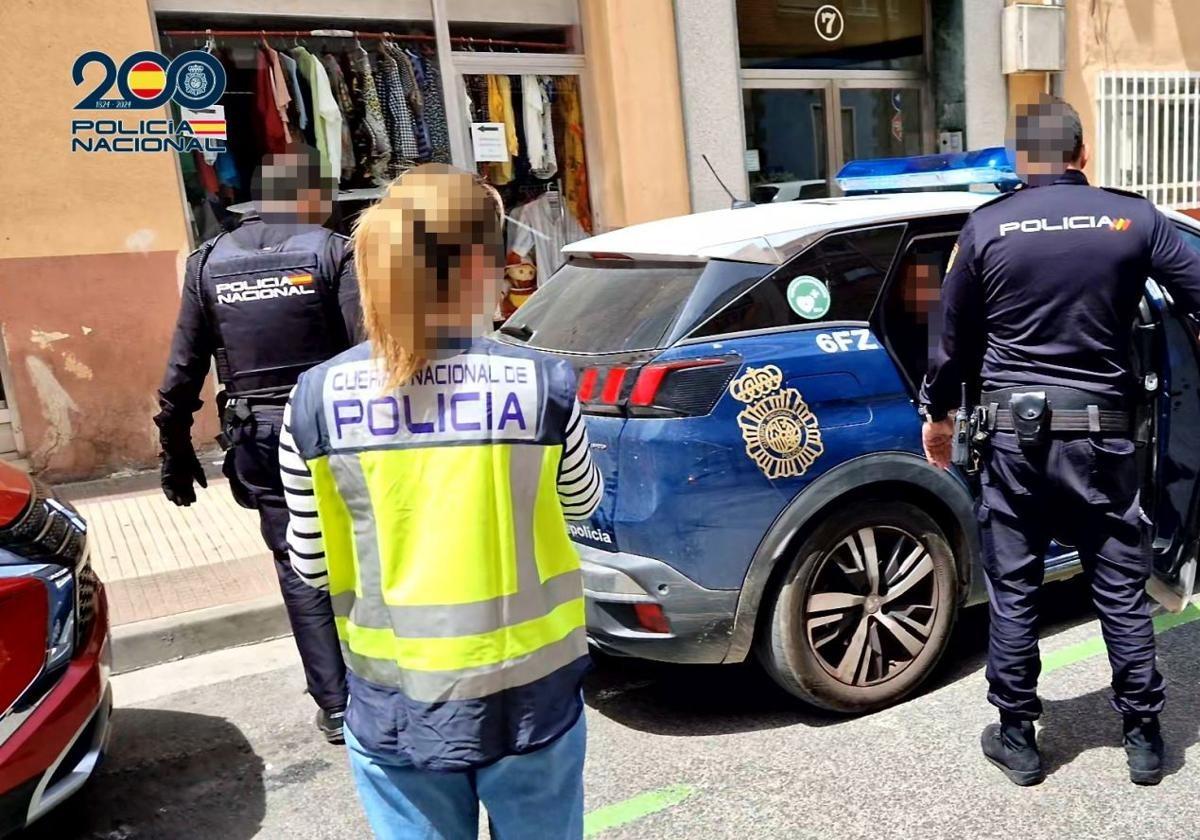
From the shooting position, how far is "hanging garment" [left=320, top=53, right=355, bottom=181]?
797 cm

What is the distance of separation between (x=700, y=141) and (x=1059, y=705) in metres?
6.61

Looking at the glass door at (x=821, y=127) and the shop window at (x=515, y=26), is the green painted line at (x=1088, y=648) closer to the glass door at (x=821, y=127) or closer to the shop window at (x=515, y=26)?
the glass door at (x=821, y=127)

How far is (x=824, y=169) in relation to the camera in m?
10.7

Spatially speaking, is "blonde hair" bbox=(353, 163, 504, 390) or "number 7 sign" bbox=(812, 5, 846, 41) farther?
"number 7 sign" bbox=(812, 5, 846, 41)

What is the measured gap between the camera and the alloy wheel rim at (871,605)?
3604 millimetres

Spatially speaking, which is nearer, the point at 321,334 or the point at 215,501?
the point at 321,334

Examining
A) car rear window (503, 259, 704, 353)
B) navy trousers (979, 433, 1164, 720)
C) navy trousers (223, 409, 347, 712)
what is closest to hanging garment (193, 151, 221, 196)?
car rear window (503, 259, 704, 353)

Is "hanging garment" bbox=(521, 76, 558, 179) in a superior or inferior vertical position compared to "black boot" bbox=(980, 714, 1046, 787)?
superior

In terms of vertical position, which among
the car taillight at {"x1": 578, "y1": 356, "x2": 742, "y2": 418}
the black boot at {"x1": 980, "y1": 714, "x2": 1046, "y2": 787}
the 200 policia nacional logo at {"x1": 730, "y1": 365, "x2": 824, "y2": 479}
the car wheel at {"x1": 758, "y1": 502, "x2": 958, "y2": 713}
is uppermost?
the car taillight at {"x1": 578, "y1": 356, "x2": 742, "y2": 418}

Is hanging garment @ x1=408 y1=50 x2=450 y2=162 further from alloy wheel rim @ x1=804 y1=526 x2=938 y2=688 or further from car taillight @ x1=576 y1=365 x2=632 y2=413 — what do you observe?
alloy wheel rim @ x1=804 y1=526 x2=938 y2=688

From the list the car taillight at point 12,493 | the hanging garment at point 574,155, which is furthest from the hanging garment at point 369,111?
the car taillight at point 12,493

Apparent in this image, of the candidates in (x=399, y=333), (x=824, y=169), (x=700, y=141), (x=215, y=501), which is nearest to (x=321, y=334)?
(x=399, y=333)

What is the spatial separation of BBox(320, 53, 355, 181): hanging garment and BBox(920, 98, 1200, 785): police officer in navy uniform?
585 cm

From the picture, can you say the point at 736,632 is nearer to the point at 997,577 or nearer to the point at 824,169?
the point at 997,577
